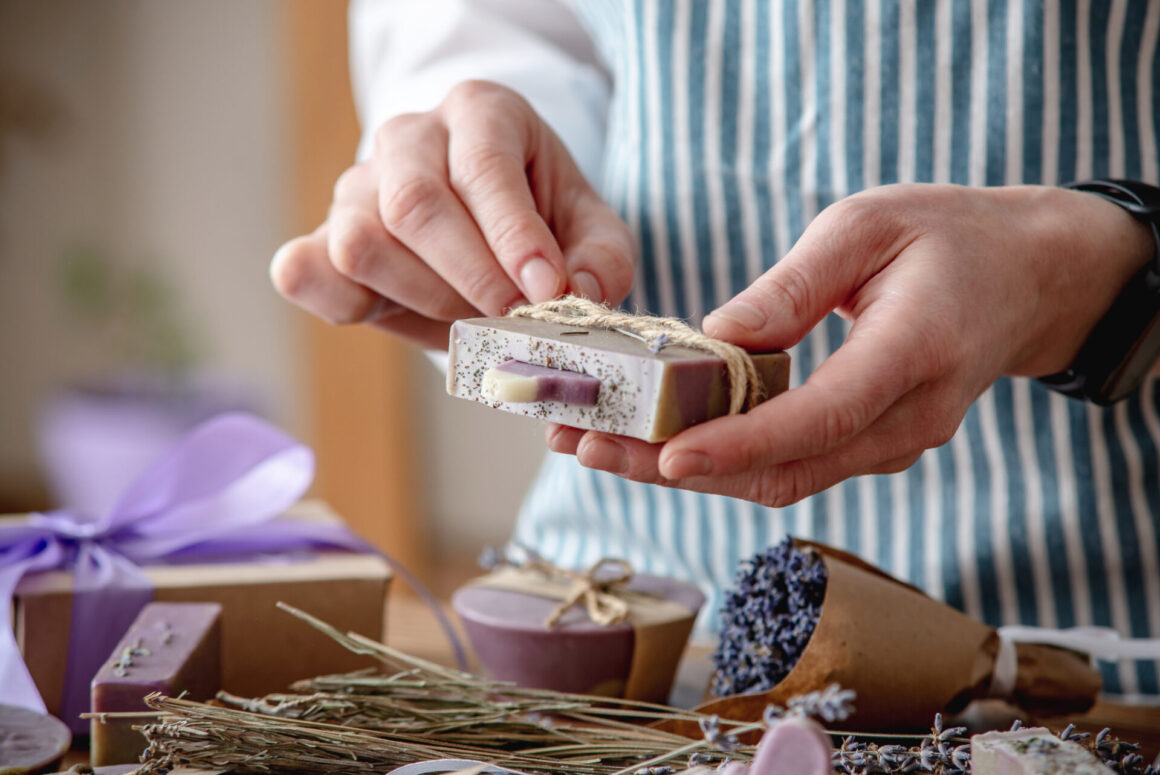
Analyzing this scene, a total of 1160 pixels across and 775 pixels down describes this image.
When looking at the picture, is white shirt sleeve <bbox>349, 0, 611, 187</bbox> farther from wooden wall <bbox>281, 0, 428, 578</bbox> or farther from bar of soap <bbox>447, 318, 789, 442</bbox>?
wooden wall <bbox>281, 0, 428, 578</bbox>

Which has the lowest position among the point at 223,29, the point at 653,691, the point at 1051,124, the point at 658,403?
the point at 653,691

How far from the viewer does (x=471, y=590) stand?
650 mm

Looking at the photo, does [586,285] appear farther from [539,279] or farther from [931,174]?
[931,174]

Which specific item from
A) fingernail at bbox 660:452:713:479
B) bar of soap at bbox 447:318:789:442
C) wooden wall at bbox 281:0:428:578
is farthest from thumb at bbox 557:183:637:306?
wooden wall at bbox 281:0:428:578

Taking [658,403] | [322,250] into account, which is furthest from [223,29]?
[658,403]

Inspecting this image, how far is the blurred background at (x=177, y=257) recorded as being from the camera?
95.3 inches

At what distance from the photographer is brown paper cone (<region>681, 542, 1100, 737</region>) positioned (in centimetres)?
53

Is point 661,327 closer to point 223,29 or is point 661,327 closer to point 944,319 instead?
point 944,319

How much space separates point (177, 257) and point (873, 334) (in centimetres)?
271

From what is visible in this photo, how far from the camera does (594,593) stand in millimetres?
620

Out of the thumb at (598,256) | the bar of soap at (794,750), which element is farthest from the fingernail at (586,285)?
the bar of soap at (794,750)

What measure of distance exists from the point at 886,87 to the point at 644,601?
465 millimetres

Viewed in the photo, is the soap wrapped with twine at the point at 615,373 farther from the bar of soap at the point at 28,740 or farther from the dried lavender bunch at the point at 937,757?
the bar of soap at the point at 28,740

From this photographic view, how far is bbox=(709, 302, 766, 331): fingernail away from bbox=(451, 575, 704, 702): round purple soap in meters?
0.22
